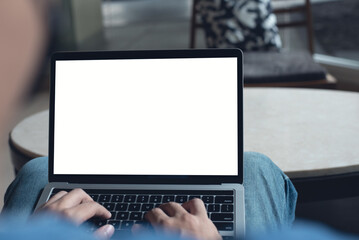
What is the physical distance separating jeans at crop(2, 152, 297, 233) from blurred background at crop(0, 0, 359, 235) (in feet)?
7.50

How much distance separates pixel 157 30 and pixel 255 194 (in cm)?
337

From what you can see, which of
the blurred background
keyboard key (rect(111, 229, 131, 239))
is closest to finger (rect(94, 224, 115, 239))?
keyboard key (rect(111, 229, 131, 239))

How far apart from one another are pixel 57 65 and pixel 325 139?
28.6 inches

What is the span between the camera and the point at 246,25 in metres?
2.60

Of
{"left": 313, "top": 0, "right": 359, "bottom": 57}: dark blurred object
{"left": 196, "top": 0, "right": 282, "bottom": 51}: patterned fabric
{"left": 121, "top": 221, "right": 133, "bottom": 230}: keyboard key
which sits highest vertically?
{"left": 121, "top": 221, "right": 133, "bottom": 230}: keyboard key

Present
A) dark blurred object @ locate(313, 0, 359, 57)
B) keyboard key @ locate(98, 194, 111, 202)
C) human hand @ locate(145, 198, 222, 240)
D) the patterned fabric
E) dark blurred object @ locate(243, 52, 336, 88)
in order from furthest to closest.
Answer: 1. dark blurred object @ locate(313, 0, 359, 57)
2. the patterned fabric
3. dark blurred object @ locate(243, 52, 336, 88)
4. keyboard key @ locate(98, 194, 111, 202)
5. human hand @ locate(145, 198, 222, 240)

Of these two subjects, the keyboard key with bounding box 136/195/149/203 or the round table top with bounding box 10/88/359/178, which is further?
the round table top with bounding box 10/88/359/178

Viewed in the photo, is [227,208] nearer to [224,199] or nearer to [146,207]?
[224,199]

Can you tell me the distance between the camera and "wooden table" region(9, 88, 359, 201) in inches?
41.6

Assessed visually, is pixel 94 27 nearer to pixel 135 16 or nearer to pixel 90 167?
pixel 135 16

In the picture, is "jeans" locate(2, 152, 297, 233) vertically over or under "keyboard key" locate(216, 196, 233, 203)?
under

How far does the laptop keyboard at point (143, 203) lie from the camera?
69cm

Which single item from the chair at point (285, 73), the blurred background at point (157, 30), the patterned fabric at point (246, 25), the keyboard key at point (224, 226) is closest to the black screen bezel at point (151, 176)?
the keyboard key at point (224, 226)

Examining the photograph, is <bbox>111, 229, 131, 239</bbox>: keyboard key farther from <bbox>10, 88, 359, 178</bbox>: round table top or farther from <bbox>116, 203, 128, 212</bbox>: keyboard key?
<bbox>10, 88, 359, 178</bbox>: round table top
